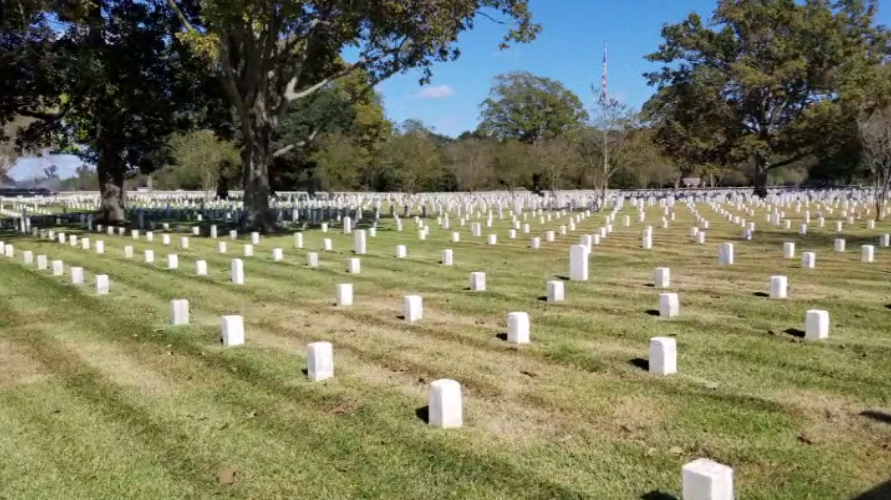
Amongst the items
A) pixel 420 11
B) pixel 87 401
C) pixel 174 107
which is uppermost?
pixel 420 11

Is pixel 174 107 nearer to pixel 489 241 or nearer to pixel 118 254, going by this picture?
pixel 118 254

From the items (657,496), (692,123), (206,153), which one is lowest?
(657,496)

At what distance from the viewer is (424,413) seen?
17.6 ft

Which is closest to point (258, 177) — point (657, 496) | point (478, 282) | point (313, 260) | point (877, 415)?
point (313, 260)

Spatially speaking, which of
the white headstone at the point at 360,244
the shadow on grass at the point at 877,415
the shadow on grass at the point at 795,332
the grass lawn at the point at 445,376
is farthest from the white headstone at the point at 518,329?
the white headstone at the point at 360,244

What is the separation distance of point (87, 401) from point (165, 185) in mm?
79368

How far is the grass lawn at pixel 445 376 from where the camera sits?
4.30 metres

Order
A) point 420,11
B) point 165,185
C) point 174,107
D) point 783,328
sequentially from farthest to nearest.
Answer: point 165,185, point 174,107, point 420,11, point 783,328

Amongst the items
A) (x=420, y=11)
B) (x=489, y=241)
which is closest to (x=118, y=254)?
(x=489, y=241)

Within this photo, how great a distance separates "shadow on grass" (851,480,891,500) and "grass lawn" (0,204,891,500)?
0.06 meters

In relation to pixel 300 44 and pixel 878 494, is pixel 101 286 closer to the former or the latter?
pixel 878 494

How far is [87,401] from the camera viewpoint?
5.87m

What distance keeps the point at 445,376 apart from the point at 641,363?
1.80 metres

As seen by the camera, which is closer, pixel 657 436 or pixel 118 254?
pixel 657 436
